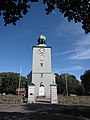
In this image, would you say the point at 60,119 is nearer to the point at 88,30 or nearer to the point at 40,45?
the point at 88,30

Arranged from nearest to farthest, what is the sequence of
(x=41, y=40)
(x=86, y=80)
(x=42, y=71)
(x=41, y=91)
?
(x=41, y=91) < (x=42, y=71) < (x=41, y=40) < (x=86, y=80)

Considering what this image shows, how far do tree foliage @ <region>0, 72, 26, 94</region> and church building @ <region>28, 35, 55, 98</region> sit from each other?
25507 millimetres

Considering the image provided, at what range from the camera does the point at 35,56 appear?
52562 mm

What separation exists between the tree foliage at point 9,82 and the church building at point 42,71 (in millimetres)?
25507

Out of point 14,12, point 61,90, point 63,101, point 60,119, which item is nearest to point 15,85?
point 61,90

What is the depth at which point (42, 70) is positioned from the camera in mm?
51250

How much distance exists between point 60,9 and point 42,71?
42.0 m

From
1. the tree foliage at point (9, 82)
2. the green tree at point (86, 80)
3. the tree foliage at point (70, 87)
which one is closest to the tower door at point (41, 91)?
the green tree at point (86, 80)

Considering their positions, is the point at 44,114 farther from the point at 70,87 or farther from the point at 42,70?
the point at 70,87

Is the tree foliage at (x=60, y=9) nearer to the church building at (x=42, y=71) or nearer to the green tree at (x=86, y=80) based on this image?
the church building at (x=42, y=71)

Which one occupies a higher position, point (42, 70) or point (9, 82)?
point (42, 70)

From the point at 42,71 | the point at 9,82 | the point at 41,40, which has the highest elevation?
the point at 41,40

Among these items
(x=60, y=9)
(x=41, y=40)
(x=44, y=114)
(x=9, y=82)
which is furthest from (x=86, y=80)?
(x=60, y=9)

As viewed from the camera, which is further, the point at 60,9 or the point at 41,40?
the point at 41,40
